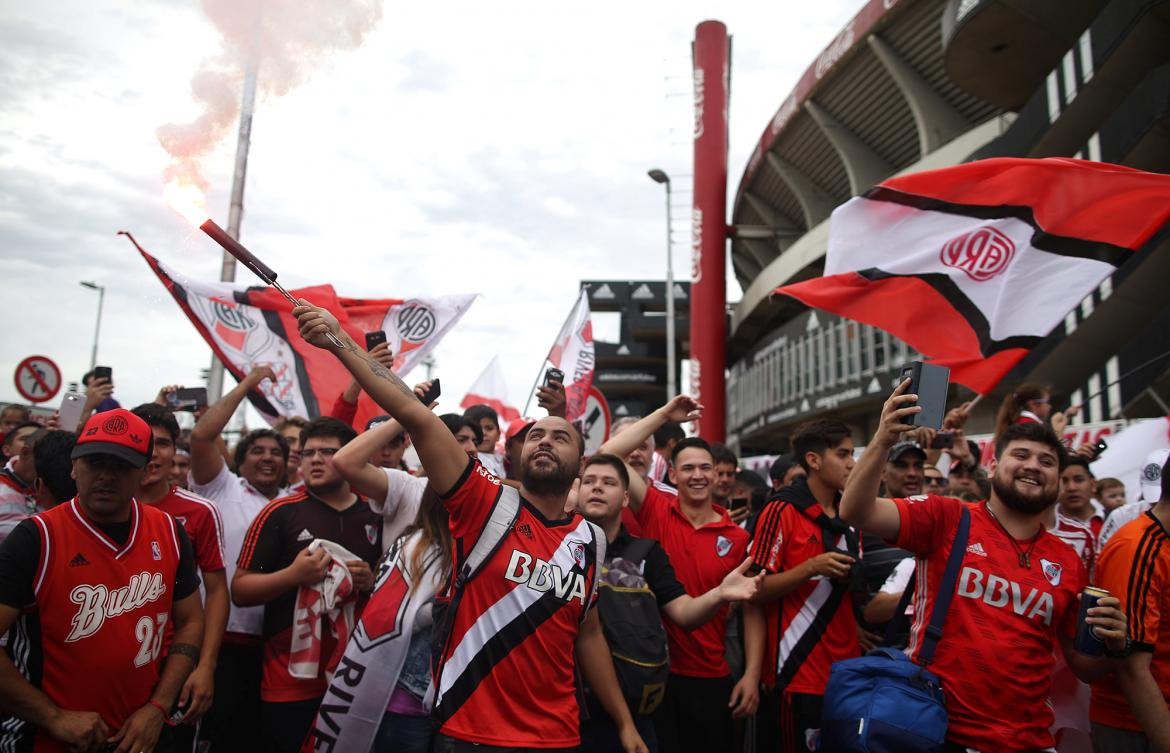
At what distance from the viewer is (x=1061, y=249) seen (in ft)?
19.3

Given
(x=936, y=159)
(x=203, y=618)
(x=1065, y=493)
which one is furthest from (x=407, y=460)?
(x=936, y=159)

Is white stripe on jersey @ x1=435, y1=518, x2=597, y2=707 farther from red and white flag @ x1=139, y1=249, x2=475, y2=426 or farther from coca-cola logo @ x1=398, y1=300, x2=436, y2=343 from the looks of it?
coca-cola logo @ x1=398, y1=300, x2=436, y2=343

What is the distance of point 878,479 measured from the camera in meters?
3.31

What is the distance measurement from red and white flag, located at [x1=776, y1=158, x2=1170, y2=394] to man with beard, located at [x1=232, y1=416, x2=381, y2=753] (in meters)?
3.57

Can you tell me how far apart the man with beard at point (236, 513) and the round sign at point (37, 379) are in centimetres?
524

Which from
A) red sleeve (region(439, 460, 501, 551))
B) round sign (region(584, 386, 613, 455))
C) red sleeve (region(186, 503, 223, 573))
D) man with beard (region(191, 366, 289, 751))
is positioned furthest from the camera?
round sign (region(584, 386, 613, 455))

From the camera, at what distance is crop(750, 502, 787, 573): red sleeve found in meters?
4.19

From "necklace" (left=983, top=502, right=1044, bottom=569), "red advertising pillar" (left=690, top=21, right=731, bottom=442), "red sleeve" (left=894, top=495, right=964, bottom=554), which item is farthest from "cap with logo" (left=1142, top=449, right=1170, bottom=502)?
"red advertising pillar" (left=690, top=21, right=731, bottom=442)

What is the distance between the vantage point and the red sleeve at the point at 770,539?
4191 millimetres

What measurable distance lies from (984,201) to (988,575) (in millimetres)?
3749

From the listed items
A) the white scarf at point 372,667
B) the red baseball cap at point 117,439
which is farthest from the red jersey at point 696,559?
the red baseball cap at point 117,439

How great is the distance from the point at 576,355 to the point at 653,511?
4.67 m

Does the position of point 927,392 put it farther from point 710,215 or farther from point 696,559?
point 710,215

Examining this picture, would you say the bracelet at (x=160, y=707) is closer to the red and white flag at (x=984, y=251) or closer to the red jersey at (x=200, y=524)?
the red jersey at (x=200, y=524)
